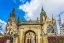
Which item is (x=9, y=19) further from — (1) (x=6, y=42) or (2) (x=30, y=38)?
(1) (x=6, y=42)

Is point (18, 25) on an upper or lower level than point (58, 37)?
upper

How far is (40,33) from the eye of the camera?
102ft

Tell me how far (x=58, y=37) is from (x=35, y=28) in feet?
18.7

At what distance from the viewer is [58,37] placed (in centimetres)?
3059

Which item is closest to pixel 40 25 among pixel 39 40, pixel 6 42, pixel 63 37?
pixel 39 40

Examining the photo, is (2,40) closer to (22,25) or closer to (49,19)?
(22,25)

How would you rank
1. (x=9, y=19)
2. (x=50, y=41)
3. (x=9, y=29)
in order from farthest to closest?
(x=9, y=19) < (x=9, y=29) < (x=50, y=41)

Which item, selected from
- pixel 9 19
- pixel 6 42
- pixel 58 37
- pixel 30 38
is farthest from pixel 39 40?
pixel 9 19

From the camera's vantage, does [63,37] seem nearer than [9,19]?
Yes

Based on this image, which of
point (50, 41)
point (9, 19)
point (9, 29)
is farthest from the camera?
point (9, 19)

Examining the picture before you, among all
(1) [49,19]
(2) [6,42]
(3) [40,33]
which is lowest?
(2) [6,42]

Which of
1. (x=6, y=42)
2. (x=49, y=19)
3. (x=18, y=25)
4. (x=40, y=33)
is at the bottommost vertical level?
(x=6, y=42)

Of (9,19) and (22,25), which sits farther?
(9,19)

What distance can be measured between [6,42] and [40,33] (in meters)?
8.09
